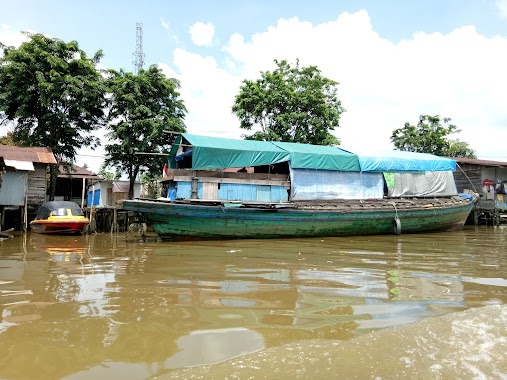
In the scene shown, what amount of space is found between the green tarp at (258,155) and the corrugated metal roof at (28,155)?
8053mm

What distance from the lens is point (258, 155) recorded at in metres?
12.6

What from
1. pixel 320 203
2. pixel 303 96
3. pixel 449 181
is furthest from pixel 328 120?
pixel 320 203

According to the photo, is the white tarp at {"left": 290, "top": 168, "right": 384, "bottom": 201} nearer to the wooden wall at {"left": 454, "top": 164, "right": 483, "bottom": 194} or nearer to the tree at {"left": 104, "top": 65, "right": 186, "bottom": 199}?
the tree at {"left": 104, "top": 65, "right": 186, "bottom": 199}

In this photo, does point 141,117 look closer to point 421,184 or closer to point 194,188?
point 194,188

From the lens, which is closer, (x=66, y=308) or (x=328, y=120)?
(x=66, y=308)

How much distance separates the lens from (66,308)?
3410mm

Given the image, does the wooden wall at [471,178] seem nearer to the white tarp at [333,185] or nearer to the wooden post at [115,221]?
the white tarp at [333,185]

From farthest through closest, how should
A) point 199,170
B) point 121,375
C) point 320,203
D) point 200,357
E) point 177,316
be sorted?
point 320,203
point 199,170
point 177,316
point 200,357
point 121,375

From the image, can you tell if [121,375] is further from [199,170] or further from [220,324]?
[199,170]

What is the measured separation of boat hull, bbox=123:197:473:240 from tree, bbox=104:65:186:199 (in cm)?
839

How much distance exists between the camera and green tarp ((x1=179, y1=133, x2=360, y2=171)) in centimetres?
1181

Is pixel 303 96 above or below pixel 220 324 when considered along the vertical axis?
above

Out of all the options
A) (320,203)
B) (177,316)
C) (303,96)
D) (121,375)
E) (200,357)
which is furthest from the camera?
(303,96)

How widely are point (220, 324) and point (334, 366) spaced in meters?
1.14
